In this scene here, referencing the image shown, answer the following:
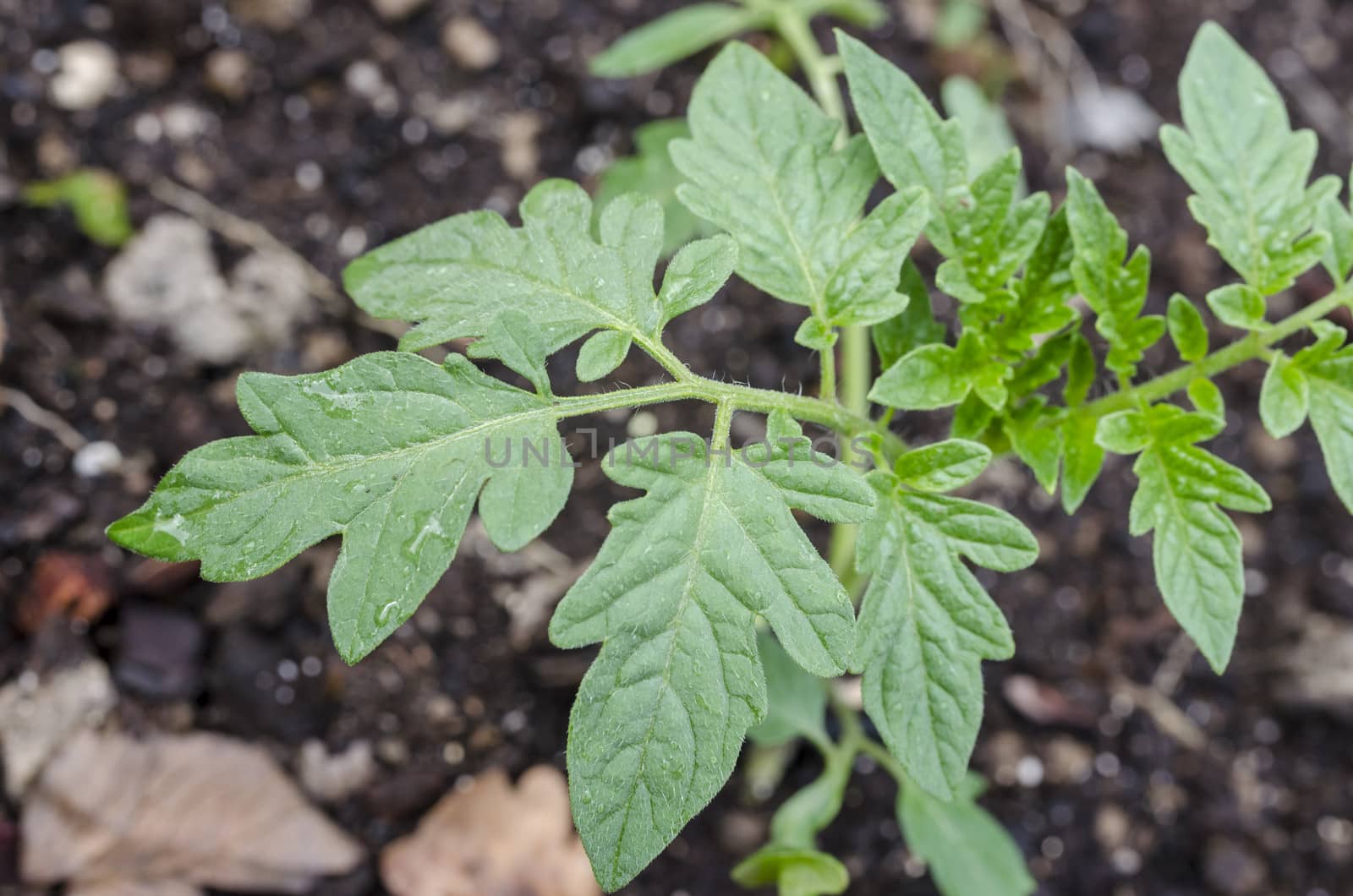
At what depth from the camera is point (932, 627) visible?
168cm

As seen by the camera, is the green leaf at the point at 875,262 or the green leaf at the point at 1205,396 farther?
the green leaf at the point at 1205,396

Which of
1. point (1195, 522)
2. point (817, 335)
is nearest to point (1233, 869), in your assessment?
point (1195, 522)

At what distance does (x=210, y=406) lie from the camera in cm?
274

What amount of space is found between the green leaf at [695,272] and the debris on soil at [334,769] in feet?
4.67

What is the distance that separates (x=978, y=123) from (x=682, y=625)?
2113 millimetres

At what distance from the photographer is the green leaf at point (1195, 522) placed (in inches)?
67.1

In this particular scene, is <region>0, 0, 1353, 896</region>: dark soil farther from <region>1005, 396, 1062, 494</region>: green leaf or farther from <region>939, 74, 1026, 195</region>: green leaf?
<region>1005, 396, 1062, 494</region>: green leaf

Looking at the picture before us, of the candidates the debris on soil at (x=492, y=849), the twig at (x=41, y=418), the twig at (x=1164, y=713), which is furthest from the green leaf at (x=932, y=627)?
the twig at (x=41, y=418)

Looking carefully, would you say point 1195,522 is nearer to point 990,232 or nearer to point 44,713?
point 990,232

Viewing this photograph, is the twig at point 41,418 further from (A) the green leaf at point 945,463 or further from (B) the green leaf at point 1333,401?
(B) the green leaf at point 1333,401

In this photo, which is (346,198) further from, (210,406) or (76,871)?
(76,871)

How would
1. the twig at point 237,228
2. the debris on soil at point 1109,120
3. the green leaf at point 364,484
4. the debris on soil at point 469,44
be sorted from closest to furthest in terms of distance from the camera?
the green leaf at point 364,484
the twig at point 237,228
the debris on soil at point 469,44
the debris on soil at point 1109,120

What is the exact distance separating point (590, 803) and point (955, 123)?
126 centimetres

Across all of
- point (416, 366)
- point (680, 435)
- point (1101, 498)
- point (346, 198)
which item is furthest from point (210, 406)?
point (1101, 498)
